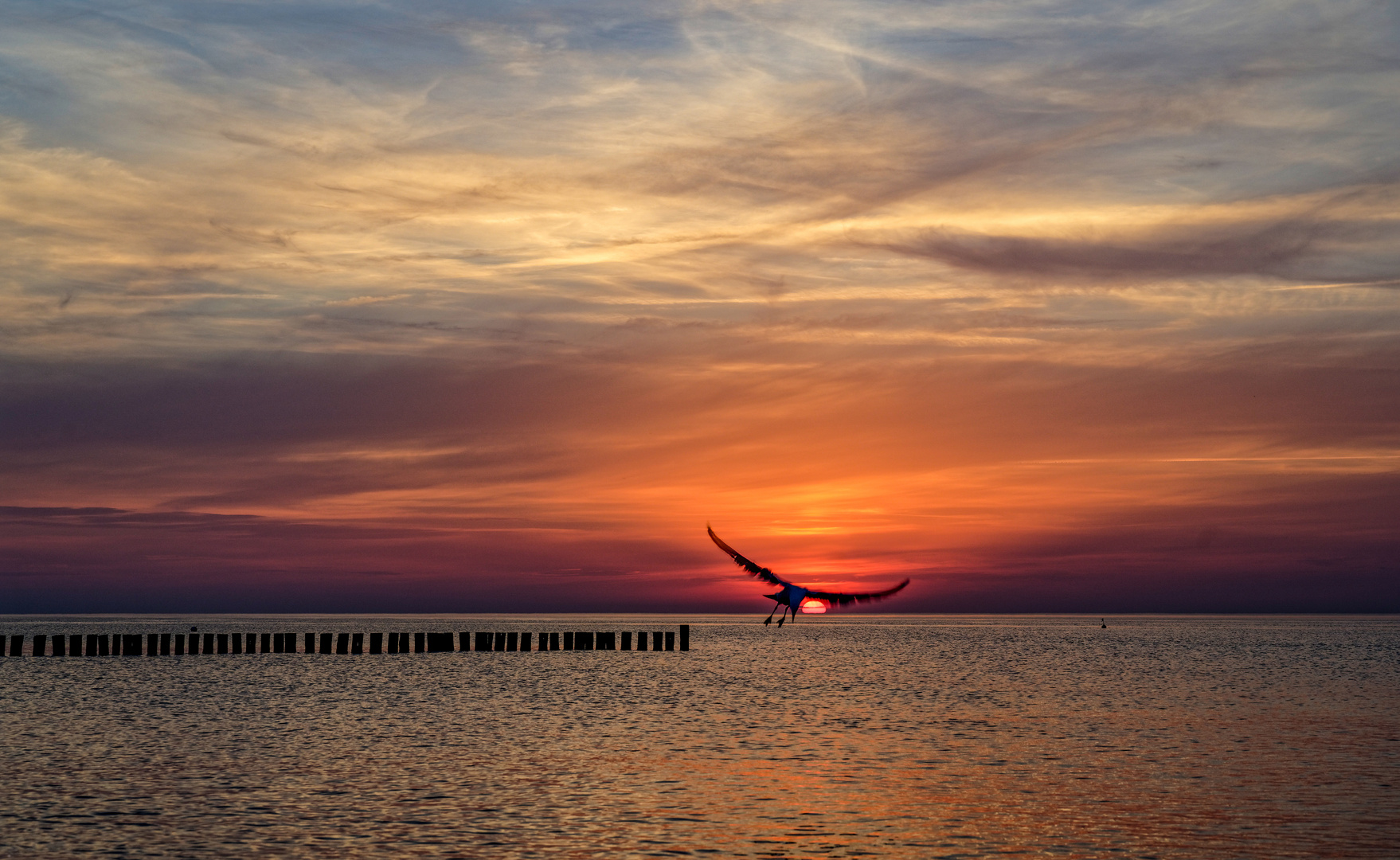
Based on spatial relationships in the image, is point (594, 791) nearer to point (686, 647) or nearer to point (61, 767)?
point (61, 767)

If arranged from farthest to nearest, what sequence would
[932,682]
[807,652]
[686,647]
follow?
[807,652], [686,647], [932,682]

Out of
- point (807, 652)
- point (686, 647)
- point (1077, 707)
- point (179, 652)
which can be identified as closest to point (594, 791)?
point (1077, 707)

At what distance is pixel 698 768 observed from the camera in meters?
28.5

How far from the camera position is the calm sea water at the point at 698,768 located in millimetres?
20344

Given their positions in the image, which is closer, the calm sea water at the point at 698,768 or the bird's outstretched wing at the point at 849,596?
the calm sea water at the point at 698,768

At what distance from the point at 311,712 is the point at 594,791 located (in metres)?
21.4

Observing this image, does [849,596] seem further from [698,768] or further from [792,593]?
[698,768]

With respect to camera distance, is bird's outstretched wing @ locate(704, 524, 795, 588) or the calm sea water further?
bird's outstretched wing @ locate(704, 524, 795, 588)

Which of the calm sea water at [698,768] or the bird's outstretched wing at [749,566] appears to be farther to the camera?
the bird's outstretched wing at [749,566]

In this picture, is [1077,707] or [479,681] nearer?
[1077,707]

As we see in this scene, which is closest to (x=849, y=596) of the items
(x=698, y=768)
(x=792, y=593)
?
(x=792, y=593)

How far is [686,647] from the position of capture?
95000mm

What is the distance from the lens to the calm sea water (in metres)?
20.3

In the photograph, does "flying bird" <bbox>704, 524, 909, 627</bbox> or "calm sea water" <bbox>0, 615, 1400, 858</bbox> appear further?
"flying bird" <bbox>704, 524, 909, 627</bbox>
